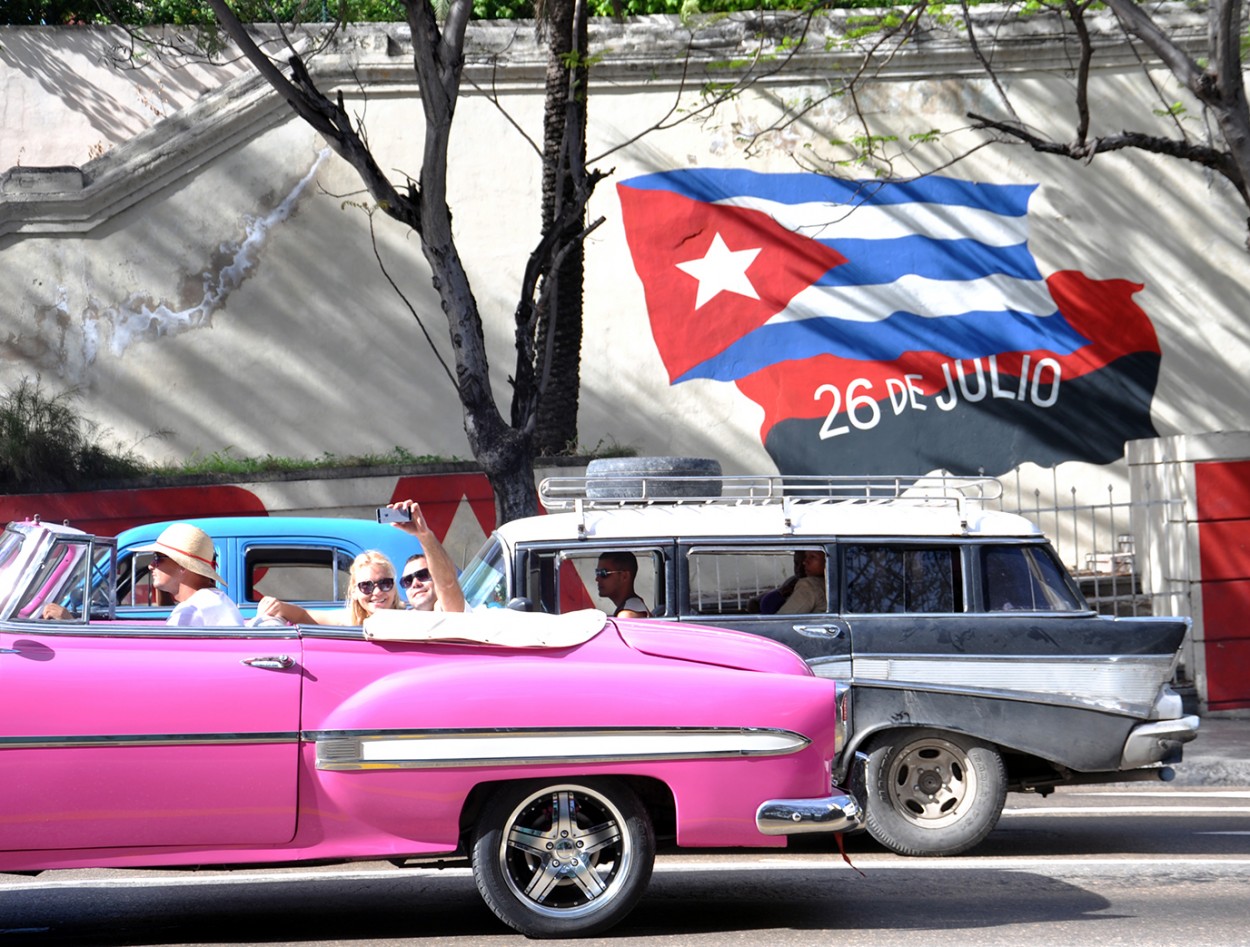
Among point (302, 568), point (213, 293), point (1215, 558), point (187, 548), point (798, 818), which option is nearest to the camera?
point (798, 818)

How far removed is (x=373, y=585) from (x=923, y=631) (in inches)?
118

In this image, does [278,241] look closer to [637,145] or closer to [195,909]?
[637,145]

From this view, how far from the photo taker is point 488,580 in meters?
8.22

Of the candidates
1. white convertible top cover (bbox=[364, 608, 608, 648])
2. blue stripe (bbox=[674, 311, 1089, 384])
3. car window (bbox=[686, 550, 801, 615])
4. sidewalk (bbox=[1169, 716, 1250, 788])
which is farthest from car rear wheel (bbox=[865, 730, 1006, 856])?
blue stripe (bbox=[674, 311, 1089, 384])

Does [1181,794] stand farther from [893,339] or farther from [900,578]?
[893,339]

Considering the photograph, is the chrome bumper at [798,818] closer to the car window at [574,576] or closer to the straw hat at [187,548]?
the car window at [574,576]

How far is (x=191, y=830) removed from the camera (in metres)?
5.63

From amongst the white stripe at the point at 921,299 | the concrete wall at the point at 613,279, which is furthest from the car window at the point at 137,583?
the white stripe at the point at 921,299

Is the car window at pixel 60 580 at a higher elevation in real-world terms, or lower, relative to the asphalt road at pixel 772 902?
higher

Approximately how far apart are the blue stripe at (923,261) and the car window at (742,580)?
8832mm

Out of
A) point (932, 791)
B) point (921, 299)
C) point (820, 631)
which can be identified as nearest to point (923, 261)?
point (921, 299)

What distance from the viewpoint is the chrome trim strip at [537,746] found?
5.73m

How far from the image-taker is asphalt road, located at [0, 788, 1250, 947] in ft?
20.1

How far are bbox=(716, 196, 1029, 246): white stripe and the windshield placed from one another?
359 inches
